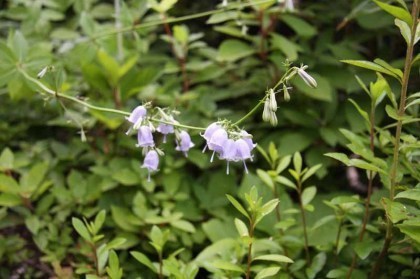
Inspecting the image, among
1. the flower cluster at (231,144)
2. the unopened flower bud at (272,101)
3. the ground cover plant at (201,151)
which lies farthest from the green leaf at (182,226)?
the unopened flower bud at (272,101)

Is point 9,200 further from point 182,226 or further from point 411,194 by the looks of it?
point 411,194

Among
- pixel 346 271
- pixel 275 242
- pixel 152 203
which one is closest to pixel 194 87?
pixel 152 203

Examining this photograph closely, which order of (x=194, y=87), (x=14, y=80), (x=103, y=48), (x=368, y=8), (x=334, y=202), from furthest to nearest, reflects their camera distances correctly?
(x=194, y=87) → (x=103, y=48) → (x=368, y=8) → (x=14, y=80) → (x=334, y=202)

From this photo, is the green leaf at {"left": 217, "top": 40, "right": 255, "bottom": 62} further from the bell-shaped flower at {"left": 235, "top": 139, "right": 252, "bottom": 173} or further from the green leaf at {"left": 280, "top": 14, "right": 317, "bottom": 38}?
the bell-shaped flower at {"left": 235, "top": 139, "right": 252, "bottom": 173}

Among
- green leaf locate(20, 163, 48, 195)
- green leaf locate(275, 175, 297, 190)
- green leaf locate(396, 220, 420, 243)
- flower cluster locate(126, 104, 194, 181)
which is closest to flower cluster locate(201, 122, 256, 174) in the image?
flower cluster locate(126, 104, 194, 181)

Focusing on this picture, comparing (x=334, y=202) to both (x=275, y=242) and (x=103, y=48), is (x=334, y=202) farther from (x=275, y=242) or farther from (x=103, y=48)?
(x=103, y=48)

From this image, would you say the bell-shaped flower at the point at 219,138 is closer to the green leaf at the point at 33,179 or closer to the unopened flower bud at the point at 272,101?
the unopened flower bud at the point at 272,101

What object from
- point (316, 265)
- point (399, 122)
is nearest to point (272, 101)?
point (399, 122)

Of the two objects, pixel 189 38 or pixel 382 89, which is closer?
pixel 382 89
